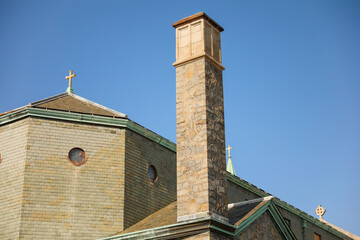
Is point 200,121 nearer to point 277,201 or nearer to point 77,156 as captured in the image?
point 77,156

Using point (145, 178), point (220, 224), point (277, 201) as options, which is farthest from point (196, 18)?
point (277, 201)

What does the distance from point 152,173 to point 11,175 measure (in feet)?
21.7

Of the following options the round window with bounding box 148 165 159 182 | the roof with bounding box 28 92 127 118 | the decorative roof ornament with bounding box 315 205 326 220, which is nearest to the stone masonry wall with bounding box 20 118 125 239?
the roof with bounding box 28 92 127 118

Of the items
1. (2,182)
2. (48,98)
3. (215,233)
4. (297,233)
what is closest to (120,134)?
(48,98)

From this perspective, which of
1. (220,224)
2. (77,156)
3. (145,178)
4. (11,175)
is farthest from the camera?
(145,178)

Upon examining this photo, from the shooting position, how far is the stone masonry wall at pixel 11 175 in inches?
985

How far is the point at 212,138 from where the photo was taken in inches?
806

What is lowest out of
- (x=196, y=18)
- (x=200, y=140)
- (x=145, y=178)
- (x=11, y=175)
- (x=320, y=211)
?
(x=200, y=140)

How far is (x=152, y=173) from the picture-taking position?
94.1ft

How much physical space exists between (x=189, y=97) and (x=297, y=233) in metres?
19.0

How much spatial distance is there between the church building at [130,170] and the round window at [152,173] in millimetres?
48

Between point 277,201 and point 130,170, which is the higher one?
point 277,201

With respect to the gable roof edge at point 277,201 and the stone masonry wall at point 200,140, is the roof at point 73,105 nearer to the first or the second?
the stone masonry wall at point 200,140

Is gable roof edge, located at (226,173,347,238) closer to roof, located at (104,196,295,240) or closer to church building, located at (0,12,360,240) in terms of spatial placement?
church building, located at (0,12,360,240)
